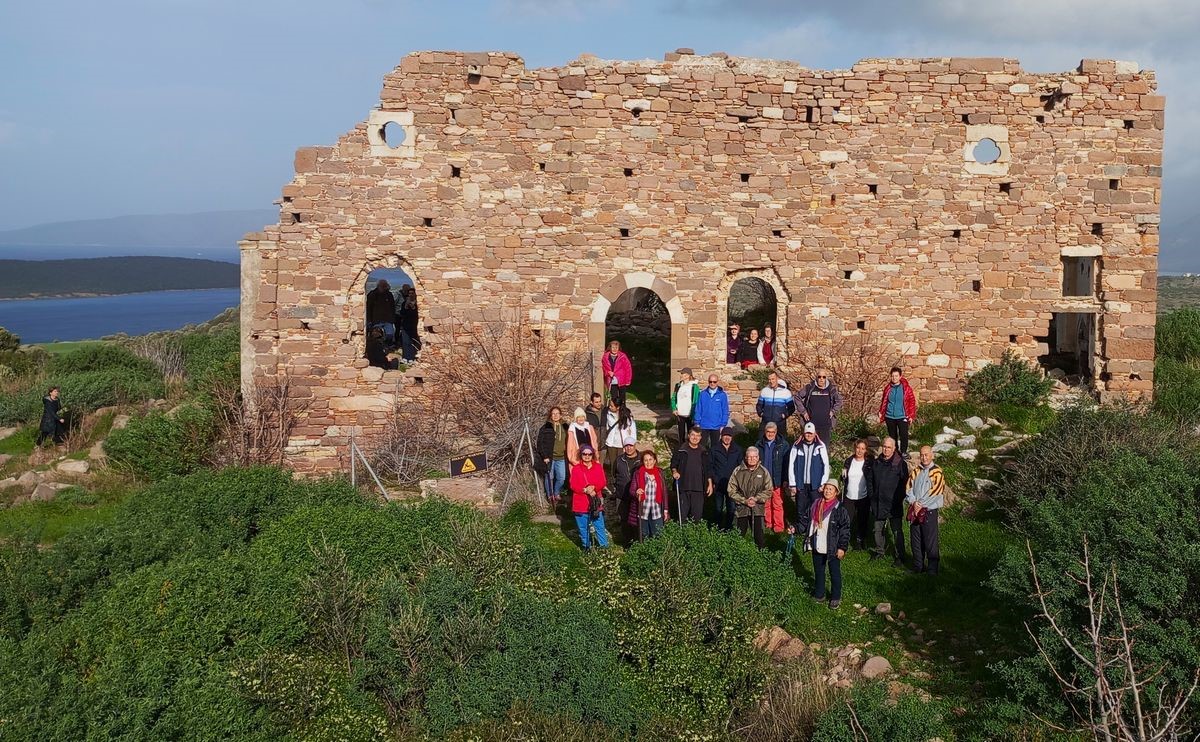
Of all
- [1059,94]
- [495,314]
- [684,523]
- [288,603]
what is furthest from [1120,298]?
[288,603]

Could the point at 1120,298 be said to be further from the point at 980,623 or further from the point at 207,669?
the point at 207,669

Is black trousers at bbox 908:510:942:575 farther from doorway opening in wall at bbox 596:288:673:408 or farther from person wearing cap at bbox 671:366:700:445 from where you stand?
doorway opening in wall at bbox 596:288:673:408

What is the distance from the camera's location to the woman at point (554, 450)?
33.2 ft

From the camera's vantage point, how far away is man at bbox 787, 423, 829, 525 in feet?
29.1

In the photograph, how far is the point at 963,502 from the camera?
10367 millimetres

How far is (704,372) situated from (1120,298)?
20.1 ft

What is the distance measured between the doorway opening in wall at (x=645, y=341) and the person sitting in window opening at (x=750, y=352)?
1355 millimetres

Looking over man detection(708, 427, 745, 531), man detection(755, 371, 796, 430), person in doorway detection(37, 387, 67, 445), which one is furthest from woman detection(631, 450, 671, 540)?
person in doorway detection(37, 387, 67, 445)

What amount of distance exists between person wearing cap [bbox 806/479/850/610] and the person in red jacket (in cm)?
222

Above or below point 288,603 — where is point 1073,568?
above

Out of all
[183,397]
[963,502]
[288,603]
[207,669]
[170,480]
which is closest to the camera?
[207,669]

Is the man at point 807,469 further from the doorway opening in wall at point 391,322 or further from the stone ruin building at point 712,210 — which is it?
the doorway opening in wall at point 391,322

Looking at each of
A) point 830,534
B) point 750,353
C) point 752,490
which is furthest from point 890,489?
point 750,353

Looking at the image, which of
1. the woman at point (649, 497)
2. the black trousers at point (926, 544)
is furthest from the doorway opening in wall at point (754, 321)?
the black trousers at point (926, 544)
